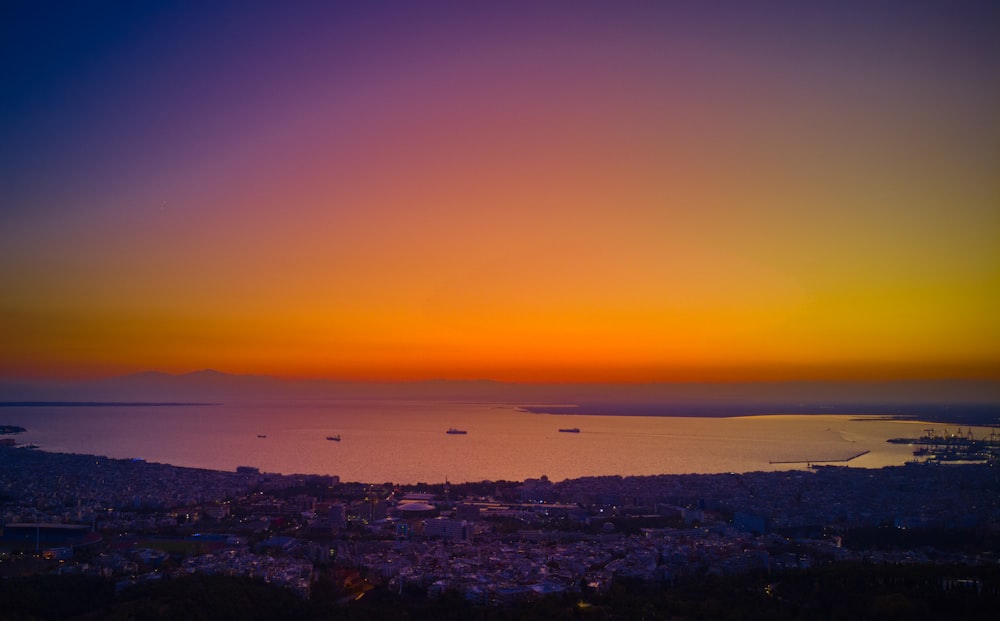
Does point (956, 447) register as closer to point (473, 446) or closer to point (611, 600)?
point (473, 446)

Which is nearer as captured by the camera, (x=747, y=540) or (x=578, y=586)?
(x=578, y=586)

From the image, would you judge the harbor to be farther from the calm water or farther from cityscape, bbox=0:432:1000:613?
cityscape, bbox=0:432:1000:613

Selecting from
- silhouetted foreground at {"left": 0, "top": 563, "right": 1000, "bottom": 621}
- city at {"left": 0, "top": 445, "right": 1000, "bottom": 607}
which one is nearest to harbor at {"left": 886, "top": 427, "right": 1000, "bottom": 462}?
city at {"left": 0, "top": 445, "right": 1000, "bottom": 607}

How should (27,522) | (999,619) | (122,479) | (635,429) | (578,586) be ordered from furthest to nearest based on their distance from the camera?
(635,429) < (122,479) < (27,522) < (578,586) < (999,619)

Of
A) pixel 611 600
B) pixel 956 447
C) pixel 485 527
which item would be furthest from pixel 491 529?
pixel 956 447

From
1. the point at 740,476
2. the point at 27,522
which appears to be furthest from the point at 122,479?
the point at 740,476

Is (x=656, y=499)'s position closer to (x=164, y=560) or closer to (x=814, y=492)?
(x=814, y=492)

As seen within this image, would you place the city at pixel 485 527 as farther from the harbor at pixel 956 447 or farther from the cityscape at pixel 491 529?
the harbor at pixel 956 447
